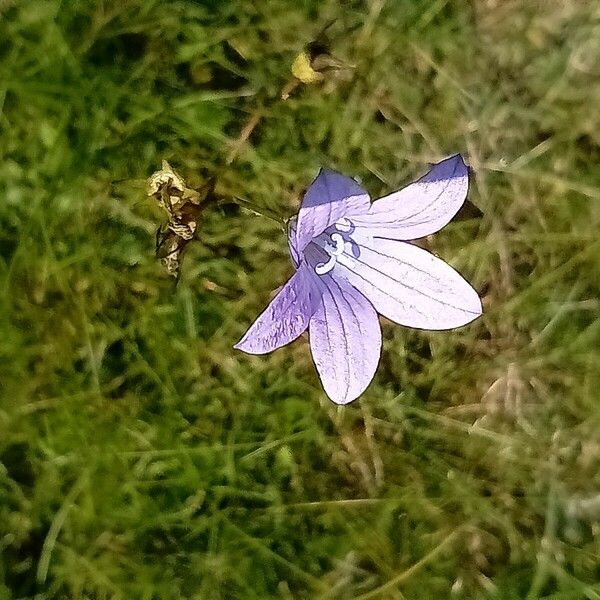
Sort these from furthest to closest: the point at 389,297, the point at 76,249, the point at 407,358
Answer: the point at 407,358
the point at 76,249
the point at 389,297

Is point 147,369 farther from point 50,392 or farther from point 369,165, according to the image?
point 369,165

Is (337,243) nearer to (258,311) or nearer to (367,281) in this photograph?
(367,281)

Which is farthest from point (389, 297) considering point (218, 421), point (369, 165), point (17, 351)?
point (17, 351)

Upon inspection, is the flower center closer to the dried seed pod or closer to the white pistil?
the white pistil

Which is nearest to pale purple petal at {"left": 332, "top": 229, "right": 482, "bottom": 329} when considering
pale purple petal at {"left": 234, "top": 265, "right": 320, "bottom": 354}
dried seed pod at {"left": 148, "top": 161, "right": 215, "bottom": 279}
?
pale purple petal at {"left": 234, "top": 265, "right": 320, "bottom": 354}

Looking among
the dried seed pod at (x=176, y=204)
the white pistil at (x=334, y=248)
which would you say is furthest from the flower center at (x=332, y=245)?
the dried seed pod at (x=176, y=204)
